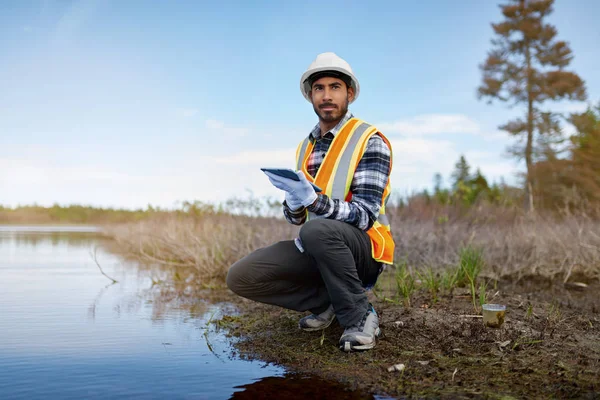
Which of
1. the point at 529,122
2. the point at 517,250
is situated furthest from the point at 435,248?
the point at 529,122

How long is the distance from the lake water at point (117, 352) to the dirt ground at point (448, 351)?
0.24 meters

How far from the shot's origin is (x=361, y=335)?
360 cm

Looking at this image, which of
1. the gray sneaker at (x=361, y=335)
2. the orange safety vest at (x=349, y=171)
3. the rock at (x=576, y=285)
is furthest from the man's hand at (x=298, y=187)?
the rock at (x=576, y=285)

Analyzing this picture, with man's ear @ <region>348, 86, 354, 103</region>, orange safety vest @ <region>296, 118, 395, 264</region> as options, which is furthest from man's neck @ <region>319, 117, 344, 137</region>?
man's ear @ <region>348, 86, 354, 103</region>

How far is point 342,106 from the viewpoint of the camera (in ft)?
13.2

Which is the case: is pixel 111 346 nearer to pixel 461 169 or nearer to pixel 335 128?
pixel 335 128

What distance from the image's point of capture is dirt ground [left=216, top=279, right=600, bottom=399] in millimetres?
3012

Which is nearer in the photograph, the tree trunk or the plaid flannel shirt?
the plaid flannel shirt

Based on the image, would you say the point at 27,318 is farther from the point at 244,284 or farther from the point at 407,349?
the point at 407,349

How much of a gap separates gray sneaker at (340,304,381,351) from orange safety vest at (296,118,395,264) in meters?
0.43

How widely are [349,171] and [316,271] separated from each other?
751mm

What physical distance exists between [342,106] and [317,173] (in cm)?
54

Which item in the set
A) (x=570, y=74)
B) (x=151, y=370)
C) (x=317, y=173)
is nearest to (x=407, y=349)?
(x=317, y=173)

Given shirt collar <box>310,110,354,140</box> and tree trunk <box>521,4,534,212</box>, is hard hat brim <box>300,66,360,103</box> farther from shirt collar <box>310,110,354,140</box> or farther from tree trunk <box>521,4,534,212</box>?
tree trunk <box>521,4,534,212</box>
